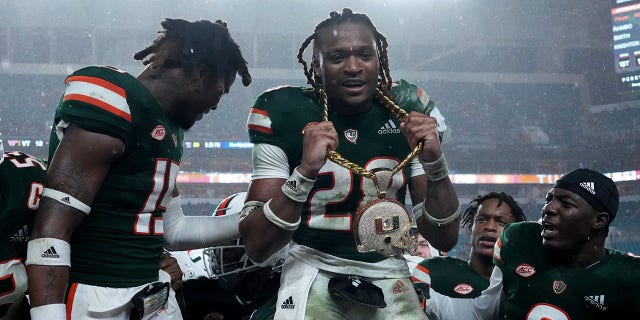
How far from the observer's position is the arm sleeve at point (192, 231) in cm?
279

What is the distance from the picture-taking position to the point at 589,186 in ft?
11.0

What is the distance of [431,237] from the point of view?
247 cm

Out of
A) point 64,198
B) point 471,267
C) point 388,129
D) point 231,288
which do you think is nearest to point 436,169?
point 388,129

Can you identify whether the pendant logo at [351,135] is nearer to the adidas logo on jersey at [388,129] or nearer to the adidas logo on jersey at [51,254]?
the adidas logo on jersey at [388,129]

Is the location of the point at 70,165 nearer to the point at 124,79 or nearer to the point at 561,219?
the point at 124,79

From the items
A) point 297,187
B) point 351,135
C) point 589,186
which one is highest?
point 351,135

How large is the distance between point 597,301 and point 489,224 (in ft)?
4.46

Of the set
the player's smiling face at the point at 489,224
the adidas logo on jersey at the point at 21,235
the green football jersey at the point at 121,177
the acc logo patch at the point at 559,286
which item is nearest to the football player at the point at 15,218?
the adidas logo on jersey at the point at 21,235

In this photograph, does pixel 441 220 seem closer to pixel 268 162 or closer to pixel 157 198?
pixel 268 162

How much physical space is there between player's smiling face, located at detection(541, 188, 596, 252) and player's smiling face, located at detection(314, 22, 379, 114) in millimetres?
1403

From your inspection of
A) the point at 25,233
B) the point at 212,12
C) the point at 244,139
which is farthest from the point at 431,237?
the point at 212,12

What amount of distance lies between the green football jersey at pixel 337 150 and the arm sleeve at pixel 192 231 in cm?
44

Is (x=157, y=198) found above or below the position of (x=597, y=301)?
above

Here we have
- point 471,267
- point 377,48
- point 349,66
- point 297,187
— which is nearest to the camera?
point 297,187
